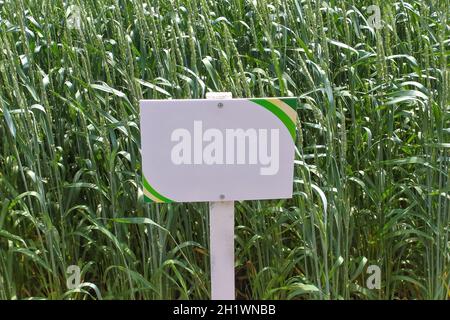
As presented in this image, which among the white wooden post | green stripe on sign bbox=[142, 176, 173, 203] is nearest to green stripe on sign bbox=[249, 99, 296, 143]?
the white wooden post

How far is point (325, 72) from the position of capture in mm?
2420

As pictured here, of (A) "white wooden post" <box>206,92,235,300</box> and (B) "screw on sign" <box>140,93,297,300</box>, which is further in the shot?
(A) "white wooden post" <box>206,92,235,300</box>

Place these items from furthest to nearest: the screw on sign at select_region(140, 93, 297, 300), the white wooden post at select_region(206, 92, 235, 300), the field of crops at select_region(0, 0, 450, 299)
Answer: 1. the field of crops at select_region(0, 0, 450, 299)
2. the white wooden post at select_region(206, 92, 235, 300)
3. the screw on sign at select_region(140, 93, 297, 300)

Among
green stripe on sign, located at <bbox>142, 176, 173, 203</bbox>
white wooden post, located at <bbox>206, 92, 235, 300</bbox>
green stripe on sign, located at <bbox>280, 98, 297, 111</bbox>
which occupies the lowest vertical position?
white wooden post, located at <bbox>206, 92, 235, 300</bbox>

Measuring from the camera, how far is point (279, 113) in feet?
6.51

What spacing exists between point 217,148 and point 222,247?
30cm

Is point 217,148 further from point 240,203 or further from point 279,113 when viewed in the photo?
point 240,203

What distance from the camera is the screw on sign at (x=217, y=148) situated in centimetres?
195

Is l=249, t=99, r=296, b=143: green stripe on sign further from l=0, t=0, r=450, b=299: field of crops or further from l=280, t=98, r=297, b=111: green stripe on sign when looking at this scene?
l=0, t=0, r=450, b=299: field of crops

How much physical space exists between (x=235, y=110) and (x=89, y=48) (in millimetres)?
1029

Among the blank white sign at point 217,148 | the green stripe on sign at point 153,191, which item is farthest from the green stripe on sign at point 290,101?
the green stripe on sign at point 153,191

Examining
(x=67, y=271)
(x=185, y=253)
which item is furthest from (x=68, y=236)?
(x=185, y=253)

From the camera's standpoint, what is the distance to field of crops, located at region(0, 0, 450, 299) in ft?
7.77

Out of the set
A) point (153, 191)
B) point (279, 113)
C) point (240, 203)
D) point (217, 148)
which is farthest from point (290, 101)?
point (240, 203)
